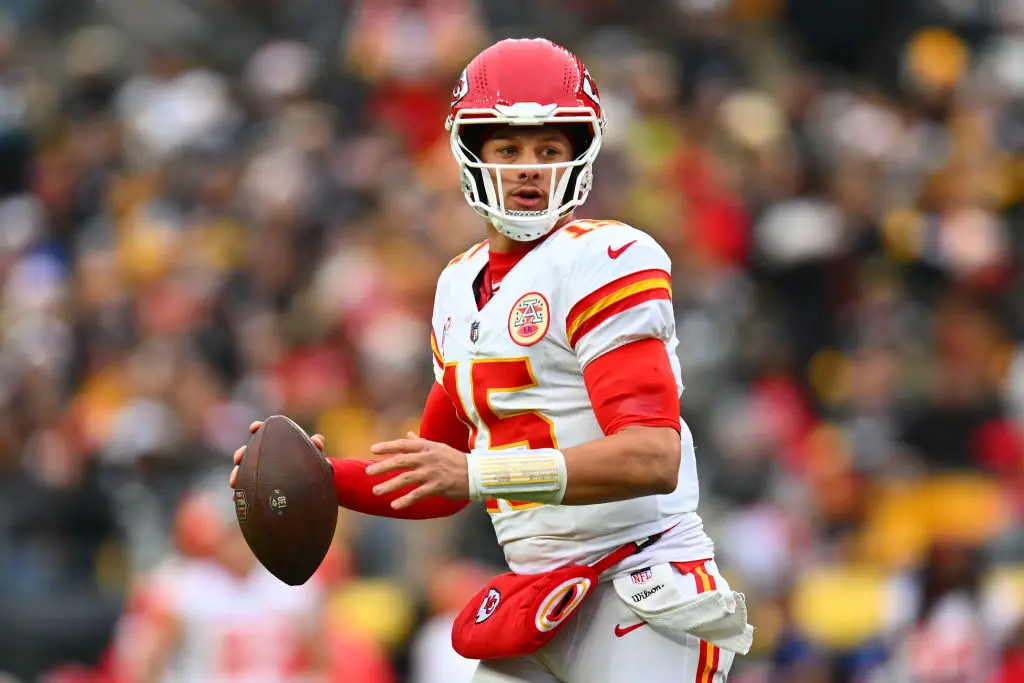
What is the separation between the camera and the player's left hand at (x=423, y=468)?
343 centimetres

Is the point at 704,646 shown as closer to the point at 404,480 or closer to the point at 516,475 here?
the point at 516,475

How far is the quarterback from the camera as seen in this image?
3592 mm

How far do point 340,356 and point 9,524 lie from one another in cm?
207

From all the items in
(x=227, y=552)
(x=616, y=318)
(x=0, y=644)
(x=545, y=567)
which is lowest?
(x=0, y=644)

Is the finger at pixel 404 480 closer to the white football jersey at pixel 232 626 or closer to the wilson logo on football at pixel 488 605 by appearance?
the wilson logo on football at pixel 488 605

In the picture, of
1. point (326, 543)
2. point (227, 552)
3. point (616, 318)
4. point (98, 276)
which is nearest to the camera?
point (616, 318)

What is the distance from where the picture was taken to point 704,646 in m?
3.85

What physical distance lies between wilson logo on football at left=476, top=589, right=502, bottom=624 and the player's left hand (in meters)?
0.47

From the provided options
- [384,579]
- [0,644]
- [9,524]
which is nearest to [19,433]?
[9,524]

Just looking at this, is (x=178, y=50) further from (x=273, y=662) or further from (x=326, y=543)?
(x=326, y=543)

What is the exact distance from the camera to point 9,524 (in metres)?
8.94

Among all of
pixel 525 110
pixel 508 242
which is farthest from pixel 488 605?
pixel 525 110

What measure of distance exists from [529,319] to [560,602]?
61 centimetres

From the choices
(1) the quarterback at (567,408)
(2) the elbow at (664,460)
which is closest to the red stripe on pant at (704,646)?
(1) the quarterback at (567,408)
